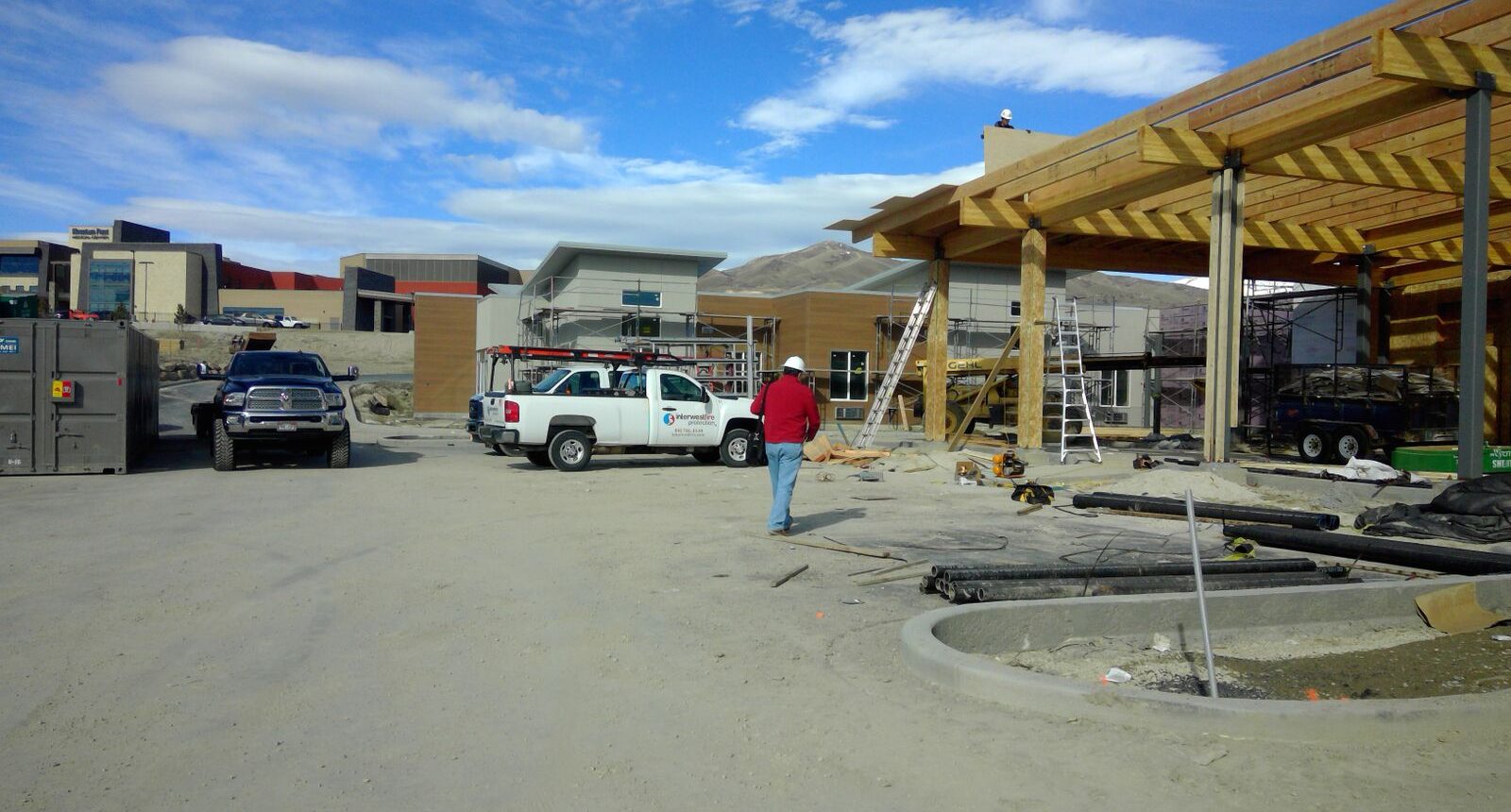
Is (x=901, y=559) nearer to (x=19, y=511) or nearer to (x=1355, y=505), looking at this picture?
(x=1355, y=505)

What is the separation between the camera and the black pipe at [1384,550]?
7777 mm

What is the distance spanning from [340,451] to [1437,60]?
53.9 feet

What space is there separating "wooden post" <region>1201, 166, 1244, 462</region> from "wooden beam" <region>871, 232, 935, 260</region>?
7.38m

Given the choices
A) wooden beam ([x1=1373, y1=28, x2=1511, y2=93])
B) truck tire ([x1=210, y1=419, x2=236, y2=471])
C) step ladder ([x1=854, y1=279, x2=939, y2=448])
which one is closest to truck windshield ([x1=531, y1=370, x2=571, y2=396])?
truck tire ([x1=210, y1=419, x2=236, y2=471])

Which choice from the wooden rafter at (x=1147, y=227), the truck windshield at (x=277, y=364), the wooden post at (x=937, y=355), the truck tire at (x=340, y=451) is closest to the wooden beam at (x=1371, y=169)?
the wooden rafter at (x=1147, y=227)

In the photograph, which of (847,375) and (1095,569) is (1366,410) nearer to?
(1095,569)

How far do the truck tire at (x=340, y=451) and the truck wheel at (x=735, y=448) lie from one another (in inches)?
256

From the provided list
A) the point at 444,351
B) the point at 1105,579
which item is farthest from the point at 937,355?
the point at 444,351

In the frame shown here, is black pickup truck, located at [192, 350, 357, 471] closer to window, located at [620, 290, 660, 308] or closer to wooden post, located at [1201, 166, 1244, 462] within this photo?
wooden post, located at [1201, 166, 1244, 462]

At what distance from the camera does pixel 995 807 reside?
3.74 metres

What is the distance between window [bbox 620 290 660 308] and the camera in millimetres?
31172

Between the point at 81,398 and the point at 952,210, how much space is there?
48.6 feet

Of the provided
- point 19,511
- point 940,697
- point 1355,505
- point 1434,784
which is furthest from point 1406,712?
point 19,511

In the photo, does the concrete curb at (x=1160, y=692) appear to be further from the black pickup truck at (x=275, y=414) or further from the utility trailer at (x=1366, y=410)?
the black pickup truck at (x=275, y=414)
